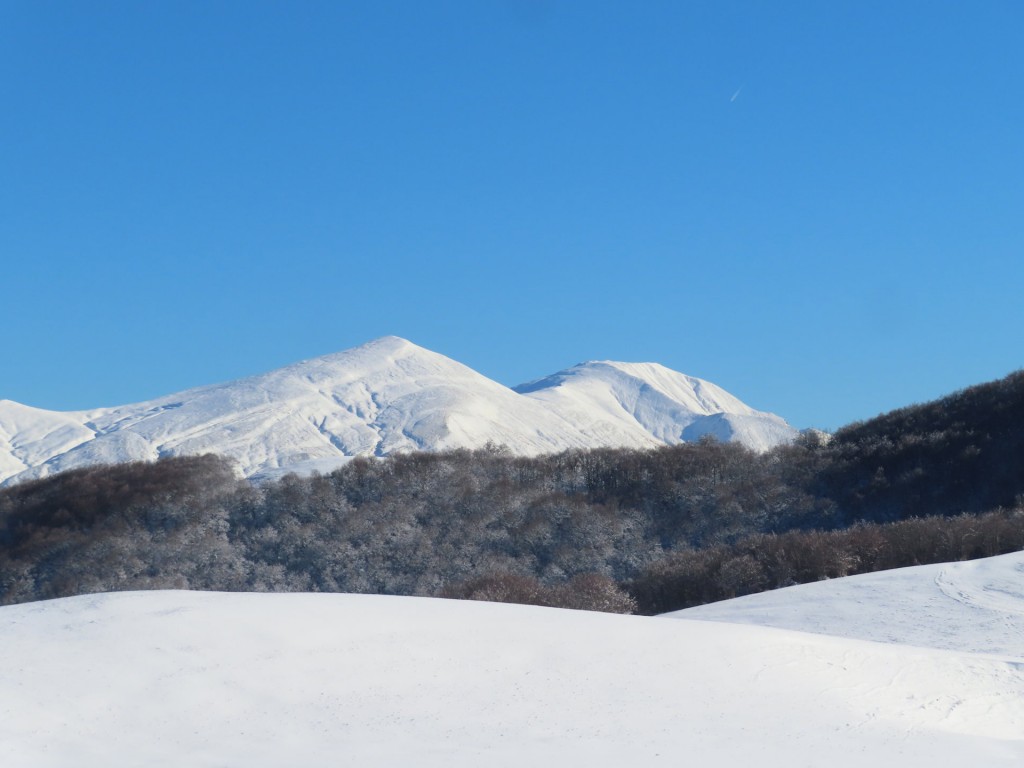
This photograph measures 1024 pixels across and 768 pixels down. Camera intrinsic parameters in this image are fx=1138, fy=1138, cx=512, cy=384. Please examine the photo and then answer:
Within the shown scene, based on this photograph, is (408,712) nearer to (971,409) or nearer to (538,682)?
(538,682)

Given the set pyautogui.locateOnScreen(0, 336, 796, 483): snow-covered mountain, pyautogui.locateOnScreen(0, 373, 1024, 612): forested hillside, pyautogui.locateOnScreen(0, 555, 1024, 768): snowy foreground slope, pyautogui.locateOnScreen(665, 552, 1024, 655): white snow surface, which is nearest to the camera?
pyautogui.locateOnScreen(0, 555, 1024, 768): snowy foreground slope

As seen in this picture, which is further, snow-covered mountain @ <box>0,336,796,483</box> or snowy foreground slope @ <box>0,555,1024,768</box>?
snow-covered mountain @ <box>0,336,796,483</box>

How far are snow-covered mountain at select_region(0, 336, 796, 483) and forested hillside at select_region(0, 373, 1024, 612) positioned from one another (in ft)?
237

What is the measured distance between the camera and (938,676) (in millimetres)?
12891

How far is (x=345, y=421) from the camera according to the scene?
5551 inches

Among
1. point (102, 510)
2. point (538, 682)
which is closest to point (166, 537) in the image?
point (102, 510)

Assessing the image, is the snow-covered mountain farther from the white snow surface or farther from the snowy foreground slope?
the snowy foreground slope

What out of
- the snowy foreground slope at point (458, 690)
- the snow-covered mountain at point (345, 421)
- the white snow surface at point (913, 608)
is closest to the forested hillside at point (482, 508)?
the white snow surface at point (913, 608)

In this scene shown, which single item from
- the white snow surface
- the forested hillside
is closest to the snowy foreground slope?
the white snow surface

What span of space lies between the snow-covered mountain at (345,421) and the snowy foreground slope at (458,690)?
96341mm

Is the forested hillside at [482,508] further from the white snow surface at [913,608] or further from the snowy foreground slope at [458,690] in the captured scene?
the snowy foreground slope at [458,690]

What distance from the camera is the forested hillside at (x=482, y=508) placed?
32.5 metres

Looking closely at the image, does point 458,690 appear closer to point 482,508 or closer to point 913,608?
point 913,608

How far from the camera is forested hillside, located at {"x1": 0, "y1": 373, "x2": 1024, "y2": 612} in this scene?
1281 inches
